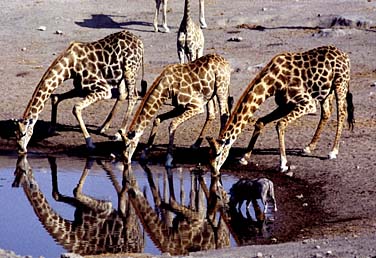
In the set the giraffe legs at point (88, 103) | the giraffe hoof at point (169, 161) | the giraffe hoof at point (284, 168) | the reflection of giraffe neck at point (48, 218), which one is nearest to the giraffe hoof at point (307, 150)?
the giraffe hoof at point (284, 168)

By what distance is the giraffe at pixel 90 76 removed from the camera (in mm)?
16969

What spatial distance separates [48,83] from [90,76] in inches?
27.0

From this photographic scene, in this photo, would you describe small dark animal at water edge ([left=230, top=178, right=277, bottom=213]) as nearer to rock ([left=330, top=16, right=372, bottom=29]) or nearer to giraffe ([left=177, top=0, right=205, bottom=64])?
giraffe ([left=177, top=0, right=205, bottom=64])

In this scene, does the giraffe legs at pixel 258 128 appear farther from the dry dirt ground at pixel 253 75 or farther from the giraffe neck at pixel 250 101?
the giraffe neck at pixel 250 101

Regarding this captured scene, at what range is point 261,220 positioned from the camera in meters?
13.0

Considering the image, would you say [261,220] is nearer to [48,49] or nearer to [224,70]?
[224,70]

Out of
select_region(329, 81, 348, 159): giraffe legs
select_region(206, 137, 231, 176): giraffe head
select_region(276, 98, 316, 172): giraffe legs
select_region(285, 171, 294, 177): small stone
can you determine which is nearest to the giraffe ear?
select_region(206, 137, 231, 176): giraffe head

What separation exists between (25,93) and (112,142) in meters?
3.89

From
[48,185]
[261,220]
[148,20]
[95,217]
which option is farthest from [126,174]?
[148,20]

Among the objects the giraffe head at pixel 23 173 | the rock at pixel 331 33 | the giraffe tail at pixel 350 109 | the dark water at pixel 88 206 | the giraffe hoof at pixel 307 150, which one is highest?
the giraffe tail at pixel 350 109

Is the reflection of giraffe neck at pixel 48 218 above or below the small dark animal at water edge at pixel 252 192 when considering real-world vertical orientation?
below

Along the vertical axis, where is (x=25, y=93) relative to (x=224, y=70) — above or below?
below

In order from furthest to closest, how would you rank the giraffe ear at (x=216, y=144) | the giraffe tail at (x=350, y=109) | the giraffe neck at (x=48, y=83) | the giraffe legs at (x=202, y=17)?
the giraffe legs at (x=202, y=17), the giraffe neck at (x=48, y=83), the giraffe tail at (x=350, y=109), the giraffe ear at (x=216, y=144)

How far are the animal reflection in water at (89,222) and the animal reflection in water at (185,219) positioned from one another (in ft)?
0.54
